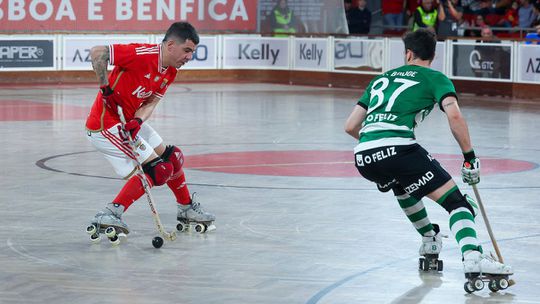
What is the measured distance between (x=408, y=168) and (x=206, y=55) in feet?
79.4

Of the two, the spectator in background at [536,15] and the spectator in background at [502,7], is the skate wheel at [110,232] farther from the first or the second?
the spectator in background at [502,7]

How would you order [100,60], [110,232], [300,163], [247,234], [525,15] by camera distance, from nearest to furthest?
[100,60] → [110,232] → [247,234] → [300,163] → [525,15]

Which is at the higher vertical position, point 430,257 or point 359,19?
point 359,19

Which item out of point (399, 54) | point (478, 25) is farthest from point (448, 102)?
point (478, 25)

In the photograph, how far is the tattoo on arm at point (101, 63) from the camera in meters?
8.96

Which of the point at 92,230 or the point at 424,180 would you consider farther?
the point at 92,230

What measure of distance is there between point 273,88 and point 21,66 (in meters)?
6.43

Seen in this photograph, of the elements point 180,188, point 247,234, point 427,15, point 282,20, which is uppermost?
point 427,15

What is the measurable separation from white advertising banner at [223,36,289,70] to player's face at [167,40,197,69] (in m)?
22.3

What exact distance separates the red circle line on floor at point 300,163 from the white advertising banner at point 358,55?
512 inches

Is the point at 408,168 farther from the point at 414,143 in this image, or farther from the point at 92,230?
the point at 92,230

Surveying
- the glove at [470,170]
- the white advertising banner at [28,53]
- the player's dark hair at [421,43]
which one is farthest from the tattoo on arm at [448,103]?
the white advertising banner at [28,53]

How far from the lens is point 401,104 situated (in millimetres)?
7848

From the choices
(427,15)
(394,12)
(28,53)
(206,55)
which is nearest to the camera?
(427,15)
